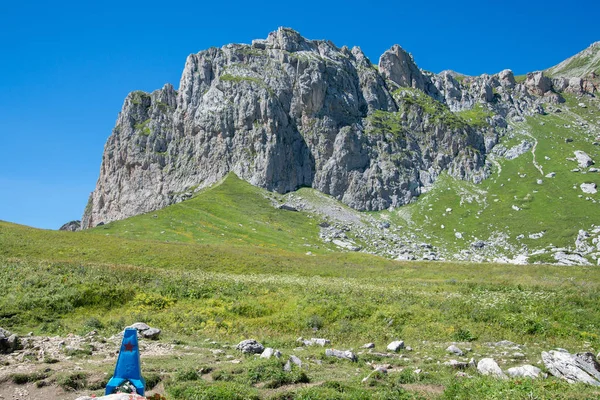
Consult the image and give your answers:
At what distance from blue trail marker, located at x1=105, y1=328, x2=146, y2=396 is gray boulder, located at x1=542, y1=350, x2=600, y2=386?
52.0ft

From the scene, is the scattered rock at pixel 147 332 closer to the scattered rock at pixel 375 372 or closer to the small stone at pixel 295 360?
the small stone at pixel 295 360

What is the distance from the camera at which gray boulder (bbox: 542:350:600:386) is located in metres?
15.4

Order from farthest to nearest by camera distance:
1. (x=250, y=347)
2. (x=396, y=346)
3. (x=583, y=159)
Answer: (x=583, y=159), (x=396, y=346), (x=250, y=347)

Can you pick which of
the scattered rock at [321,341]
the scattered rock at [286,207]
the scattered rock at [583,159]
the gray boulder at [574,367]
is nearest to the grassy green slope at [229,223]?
the scattered rock at [286,207]

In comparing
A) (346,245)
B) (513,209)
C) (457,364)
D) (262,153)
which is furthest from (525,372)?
(262,153)

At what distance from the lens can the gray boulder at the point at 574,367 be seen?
15.4 metres

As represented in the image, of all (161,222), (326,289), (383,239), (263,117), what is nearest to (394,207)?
(383,239)

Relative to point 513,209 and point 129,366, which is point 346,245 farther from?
point 129,366

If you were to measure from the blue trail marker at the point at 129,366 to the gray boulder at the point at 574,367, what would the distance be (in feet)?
52.0

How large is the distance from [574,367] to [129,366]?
16977 mm

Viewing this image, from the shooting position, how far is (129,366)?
10.8 m

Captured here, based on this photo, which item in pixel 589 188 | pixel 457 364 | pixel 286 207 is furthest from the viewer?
pixel 589 188

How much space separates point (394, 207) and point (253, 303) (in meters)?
160

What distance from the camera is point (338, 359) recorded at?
768 inches
